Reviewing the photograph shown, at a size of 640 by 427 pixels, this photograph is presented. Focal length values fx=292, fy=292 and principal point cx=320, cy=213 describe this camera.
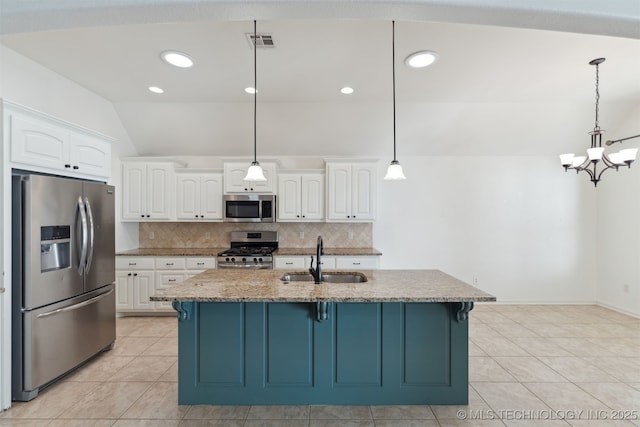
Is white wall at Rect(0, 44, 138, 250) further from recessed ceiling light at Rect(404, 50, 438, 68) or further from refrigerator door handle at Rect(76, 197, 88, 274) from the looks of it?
recessed ceiling light at Rect(404, 50, 438, 68)

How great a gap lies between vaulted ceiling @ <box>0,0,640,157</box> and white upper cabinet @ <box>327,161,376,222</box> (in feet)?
1.59

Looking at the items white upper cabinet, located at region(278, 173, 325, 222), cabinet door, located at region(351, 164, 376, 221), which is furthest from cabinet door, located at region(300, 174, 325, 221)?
cabinet door, located at region(351, 164, 376, 221)

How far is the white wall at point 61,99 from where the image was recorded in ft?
8.86

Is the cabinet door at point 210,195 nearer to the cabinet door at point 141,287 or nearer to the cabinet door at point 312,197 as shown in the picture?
the cabinet door at point 141,287

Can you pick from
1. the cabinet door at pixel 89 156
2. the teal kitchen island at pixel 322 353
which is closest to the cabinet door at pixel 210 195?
the cabinet door at pixel 89 156

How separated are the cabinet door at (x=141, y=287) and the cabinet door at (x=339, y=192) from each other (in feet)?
8.99

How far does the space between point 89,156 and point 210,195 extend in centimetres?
176

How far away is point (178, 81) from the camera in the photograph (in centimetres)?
329

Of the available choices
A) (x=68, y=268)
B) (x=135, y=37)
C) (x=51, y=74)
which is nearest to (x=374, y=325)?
(x=68, y=268)

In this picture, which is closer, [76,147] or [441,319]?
[441,319]

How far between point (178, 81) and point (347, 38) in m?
2.01

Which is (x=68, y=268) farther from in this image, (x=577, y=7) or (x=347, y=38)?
(x=577, y=7)

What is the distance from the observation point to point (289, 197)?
179 inches

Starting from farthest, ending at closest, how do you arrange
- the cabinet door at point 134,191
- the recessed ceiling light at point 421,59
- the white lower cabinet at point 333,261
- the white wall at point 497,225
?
1. the white wall at point 497,225
2. the cabinet door at point 134,191
3. the white lower cabinet at point 333,261
4. the recessed ceiling light at point 421,59
